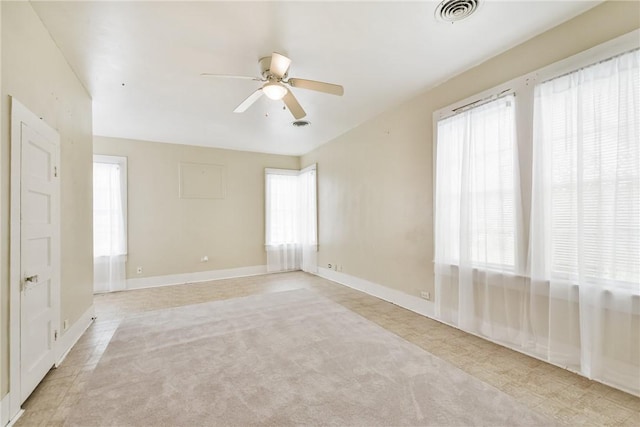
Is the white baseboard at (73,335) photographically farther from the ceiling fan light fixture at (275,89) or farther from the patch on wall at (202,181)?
the ceiling fan light fixture at (275,89)

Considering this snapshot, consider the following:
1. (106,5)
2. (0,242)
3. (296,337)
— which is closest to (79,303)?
(0,242)

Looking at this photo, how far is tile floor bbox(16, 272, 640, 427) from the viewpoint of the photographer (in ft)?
5.99

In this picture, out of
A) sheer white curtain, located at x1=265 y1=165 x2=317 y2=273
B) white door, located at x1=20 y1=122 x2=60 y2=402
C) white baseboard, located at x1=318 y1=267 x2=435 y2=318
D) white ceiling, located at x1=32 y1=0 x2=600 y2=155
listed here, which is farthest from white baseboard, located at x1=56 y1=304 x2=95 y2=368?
white baseboard, located at x1=318 y1=267 x2=435 y2=318

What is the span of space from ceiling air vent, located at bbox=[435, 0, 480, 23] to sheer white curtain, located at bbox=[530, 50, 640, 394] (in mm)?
974

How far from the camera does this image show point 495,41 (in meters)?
2.58

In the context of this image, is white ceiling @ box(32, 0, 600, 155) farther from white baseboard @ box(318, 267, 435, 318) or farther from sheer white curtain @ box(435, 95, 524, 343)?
white baseboard @ box(318, 267, 435, 318)

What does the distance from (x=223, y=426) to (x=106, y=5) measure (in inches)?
122

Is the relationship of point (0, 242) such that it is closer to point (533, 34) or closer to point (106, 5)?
point (106, 5)

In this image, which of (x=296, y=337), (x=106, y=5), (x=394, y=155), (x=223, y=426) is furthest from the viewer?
(x=394, y=155)

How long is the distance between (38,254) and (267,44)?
8.60 ft

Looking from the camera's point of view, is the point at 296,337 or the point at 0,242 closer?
the point at 0,242

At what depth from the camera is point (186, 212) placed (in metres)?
5.84

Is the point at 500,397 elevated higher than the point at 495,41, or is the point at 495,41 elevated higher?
the point at 495,41

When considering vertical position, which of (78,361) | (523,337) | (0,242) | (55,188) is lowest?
(78,361)
